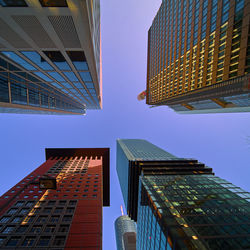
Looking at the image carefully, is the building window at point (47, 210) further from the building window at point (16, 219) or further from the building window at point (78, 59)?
the building window at point (78, 59)

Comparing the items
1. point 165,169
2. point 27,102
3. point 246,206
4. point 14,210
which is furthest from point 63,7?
point 165,169

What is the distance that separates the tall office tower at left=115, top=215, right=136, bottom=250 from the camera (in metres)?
126

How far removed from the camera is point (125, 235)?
438 ft

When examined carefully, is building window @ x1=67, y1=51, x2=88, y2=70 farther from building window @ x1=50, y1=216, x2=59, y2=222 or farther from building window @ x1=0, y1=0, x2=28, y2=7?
building window @ x1=50, y1=216, x2=59, y2=222

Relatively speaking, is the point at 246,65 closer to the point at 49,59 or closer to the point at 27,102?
the point at 49,59

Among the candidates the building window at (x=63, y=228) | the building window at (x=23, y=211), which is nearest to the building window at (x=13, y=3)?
the building window at (x=63, y=228)

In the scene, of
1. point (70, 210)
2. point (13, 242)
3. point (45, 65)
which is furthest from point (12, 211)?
point (45, 65)

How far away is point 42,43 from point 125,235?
184 meters

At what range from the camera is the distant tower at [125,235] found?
126 meters

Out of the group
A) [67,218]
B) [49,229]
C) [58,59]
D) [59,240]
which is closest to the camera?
[58,59]

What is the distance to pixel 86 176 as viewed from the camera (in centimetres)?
4081

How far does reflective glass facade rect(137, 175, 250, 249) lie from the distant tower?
457ft

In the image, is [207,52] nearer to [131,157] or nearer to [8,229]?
[131,157]

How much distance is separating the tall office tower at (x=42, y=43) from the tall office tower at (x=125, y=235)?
563 feet
